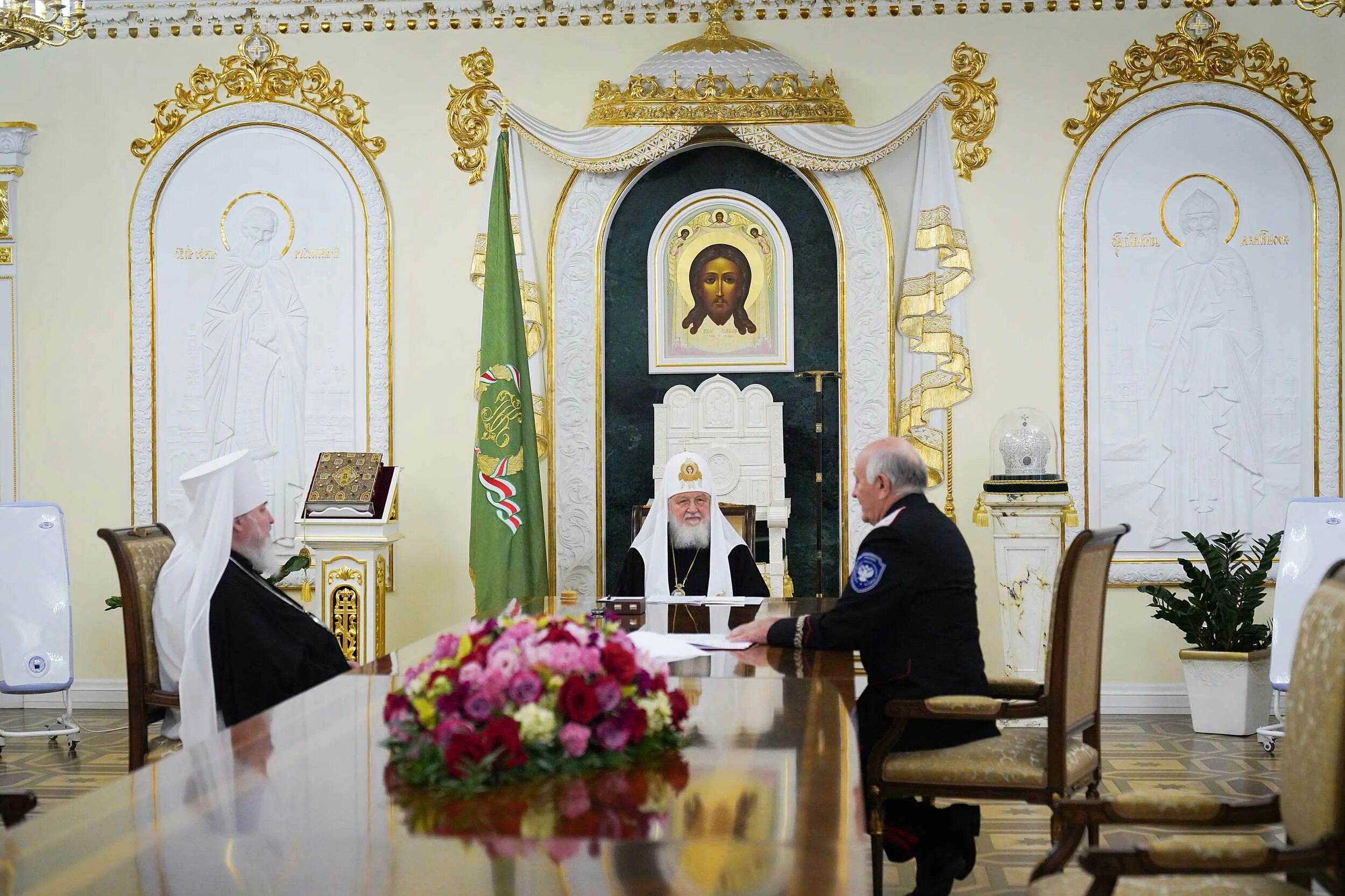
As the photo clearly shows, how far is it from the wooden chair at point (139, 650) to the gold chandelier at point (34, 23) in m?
2.60

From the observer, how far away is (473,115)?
7.26 meters

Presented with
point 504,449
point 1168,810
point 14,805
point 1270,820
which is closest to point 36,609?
point 504,449

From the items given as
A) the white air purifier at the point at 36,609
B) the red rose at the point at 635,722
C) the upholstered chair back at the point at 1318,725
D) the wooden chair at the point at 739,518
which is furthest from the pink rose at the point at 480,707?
the white air purifier at the point at 36,609

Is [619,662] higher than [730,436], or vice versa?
[730,436]

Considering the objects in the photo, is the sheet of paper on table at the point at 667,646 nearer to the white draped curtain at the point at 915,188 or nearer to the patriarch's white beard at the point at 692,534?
the patriarch's white beard at the point at 692,534

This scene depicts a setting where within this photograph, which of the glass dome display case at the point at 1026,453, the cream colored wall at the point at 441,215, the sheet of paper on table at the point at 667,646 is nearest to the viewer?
the sheet of paper on table at the point at 667,646

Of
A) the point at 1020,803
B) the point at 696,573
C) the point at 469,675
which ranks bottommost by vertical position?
the point at 1020,803

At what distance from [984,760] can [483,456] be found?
12.3ft

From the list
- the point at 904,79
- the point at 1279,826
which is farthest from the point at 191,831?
the point at 904,79

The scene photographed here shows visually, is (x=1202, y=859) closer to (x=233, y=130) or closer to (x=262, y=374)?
(x=262, y=374)

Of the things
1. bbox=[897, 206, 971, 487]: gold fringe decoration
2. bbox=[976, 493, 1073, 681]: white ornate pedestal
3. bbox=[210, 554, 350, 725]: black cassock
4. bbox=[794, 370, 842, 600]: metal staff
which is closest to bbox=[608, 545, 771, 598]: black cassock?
bbox=[794, 370, 842, 600]: metal staff

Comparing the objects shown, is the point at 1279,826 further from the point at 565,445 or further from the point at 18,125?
the point at 18,125

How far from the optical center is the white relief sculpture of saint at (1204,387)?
693cm

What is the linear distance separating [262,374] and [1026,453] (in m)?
4.32
